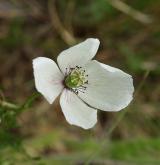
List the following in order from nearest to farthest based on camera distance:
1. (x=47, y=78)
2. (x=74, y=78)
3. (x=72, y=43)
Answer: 1. (x=47, y=78)
2. (x=74, y=78)
3. (x=72, y=43)

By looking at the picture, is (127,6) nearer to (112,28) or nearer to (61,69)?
(112,28)

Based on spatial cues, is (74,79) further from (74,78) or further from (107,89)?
(107,89)

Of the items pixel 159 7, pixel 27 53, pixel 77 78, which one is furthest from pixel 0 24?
pixel 77 78

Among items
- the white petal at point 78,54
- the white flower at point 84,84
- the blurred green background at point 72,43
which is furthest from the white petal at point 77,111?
the blurred green background at point 72,43

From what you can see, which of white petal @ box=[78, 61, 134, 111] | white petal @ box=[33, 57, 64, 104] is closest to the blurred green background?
white petal @ box=[78, 61, 134, 111]

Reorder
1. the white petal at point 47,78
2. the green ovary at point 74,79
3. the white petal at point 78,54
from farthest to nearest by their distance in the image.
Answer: the green ovary at point 74,79 → the white petal at point 78,54 → the white petal at point 47,78

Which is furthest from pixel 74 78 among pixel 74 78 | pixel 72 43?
pixel 72 43

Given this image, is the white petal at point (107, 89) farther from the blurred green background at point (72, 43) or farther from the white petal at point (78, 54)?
the blurred green background at point (72, 43)
